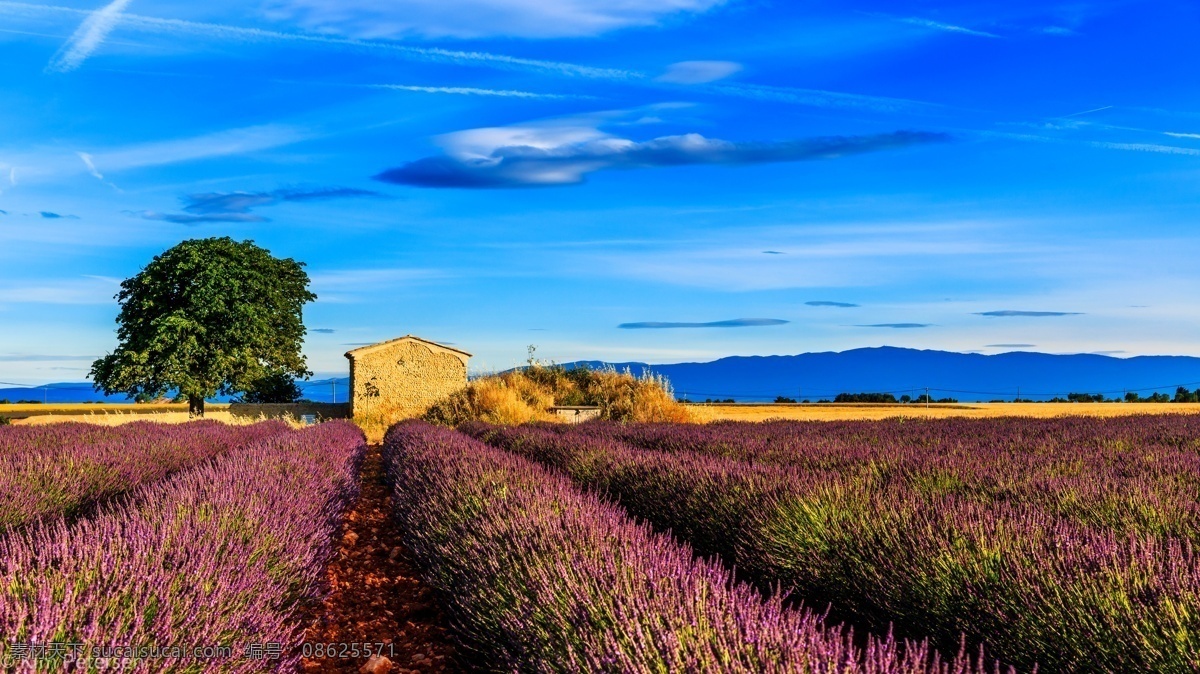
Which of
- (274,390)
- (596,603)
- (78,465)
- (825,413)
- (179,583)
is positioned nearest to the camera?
(596,603)

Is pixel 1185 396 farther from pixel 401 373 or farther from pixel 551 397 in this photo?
pixel 401 373

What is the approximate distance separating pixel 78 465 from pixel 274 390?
2384 cm

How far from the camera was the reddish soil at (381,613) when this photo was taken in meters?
4.04

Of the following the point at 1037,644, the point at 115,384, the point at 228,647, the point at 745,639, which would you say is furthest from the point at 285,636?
the point at 115,384

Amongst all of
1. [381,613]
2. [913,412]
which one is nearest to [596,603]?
[381,613]

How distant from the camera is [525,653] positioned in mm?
2768

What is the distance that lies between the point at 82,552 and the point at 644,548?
2.03m

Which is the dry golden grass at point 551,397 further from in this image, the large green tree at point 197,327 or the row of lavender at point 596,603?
the row of lavender at point 596,603

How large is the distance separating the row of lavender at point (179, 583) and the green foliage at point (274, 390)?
991 inches

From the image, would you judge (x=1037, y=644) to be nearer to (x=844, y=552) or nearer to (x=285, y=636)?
(x=844, y=552)

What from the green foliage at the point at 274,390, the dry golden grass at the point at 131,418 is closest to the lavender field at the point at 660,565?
the dry golden grass at the point at 131,418

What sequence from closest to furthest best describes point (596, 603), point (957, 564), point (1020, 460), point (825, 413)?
point (596, 603) < point (957, 564) < point (1020, 460) < point (825, 413)

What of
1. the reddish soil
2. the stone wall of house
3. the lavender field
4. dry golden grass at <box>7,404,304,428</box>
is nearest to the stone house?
the stone wall of house

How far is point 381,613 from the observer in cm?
486
